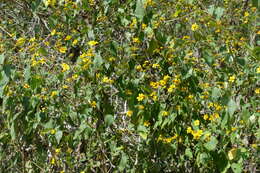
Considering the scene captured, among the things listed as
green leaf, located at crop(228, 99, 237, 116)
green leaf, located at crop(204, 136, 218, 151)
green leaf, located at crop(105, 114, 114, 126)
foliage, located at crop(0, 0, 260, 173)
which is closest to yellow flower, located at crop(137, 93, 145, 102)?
foliage, located at crop(0, 0, 260, 173)

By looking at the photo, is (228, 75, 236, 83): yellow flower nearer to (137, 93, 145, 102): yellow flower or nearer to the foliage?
the foliage

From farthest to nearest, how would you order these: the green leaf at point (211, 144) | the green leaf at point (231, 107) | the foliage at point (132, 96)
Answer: the foliage at point (132, 96) → the green leaf at point (211, 144) → the green leaf at point (231, 107)

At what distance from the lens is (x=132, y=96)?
235cm

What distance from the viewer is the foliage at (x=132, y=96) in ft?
7.54

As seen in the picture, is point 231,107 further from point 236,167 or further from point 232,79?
point 236,167

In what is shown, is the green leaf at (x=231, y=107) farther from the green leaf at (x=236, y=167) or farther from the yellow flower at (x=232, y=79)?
the green leaf at (x=236, y=167)

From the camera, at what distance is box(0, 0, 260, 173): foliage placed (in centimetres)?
230

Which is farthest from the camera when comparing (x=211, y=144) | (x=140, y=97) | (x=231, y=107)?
(x=140, y=97)

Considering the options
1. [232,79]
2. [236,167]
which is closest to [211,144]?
[236,167]

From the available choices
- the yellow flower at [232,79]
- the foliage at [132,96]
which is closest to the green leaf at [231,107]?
the foliage at [132,96]

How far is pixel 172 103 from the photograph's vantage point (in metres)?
2.47

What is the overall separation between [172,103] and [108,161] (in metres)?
0.57

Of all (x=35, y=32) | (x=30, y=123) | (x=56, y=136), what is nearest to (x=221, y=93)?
(x=56, y=136)

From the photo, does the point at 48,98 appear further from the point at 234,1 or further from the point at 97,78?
the point at 234,1
